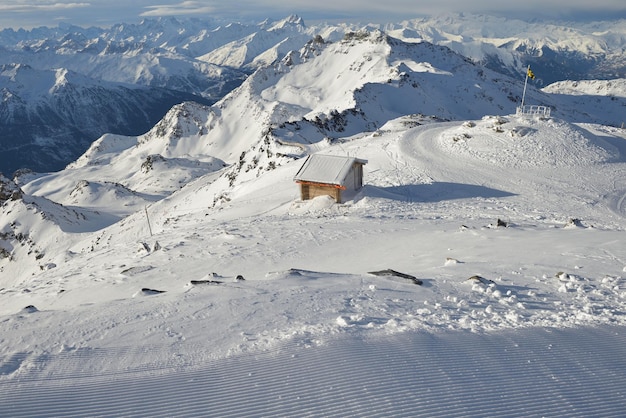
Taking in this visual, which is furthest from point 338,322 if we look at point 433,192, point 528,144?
point 528,144

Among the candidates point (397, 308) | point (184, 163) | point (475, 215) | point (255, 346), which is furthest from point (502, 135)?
point (184, 163)

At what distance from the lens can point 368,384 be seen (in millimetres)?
8945

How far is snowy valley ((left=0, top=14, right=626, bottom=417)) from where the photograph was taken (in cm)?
890

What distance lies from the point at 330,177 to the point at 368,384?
2345 centimetres

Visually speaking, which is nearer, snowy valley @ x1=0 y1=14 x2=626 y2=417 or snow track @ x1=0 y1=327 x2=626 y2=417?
snow track @ x1=0 y1=327 x2=626 y2=417

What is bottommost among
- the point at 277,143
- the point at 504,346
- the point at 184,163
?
the point at 184,163

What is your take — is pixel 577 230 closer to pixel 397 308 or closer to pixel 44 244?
pixel 397 308

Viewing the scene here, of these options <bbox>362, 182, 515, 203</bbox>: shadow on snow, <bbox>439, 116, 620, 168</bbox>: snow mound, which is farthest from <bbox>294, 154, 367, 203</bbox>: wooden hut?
<bbox>439, 116, 620, 168</bbox>: snow mound

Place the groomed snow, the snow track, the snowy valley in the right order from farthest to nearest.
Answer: the snowy valley < the groomed snow < the snow track

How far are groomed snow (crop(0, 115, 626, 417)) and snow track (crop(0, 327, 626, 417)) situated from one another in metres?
0.04

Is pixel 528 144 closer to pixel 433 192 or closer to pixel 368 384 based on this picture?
pixel 433 192

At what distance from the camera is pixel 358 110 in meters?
98.1

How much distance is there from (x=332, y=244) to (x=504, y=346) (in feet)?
44.1

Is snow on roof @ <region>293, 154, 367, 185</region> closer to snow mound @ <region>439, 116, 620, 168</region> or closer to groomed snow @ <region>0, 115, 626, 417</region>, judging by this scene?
groomed snow @ <region>0, 115, 626, 417</region>
